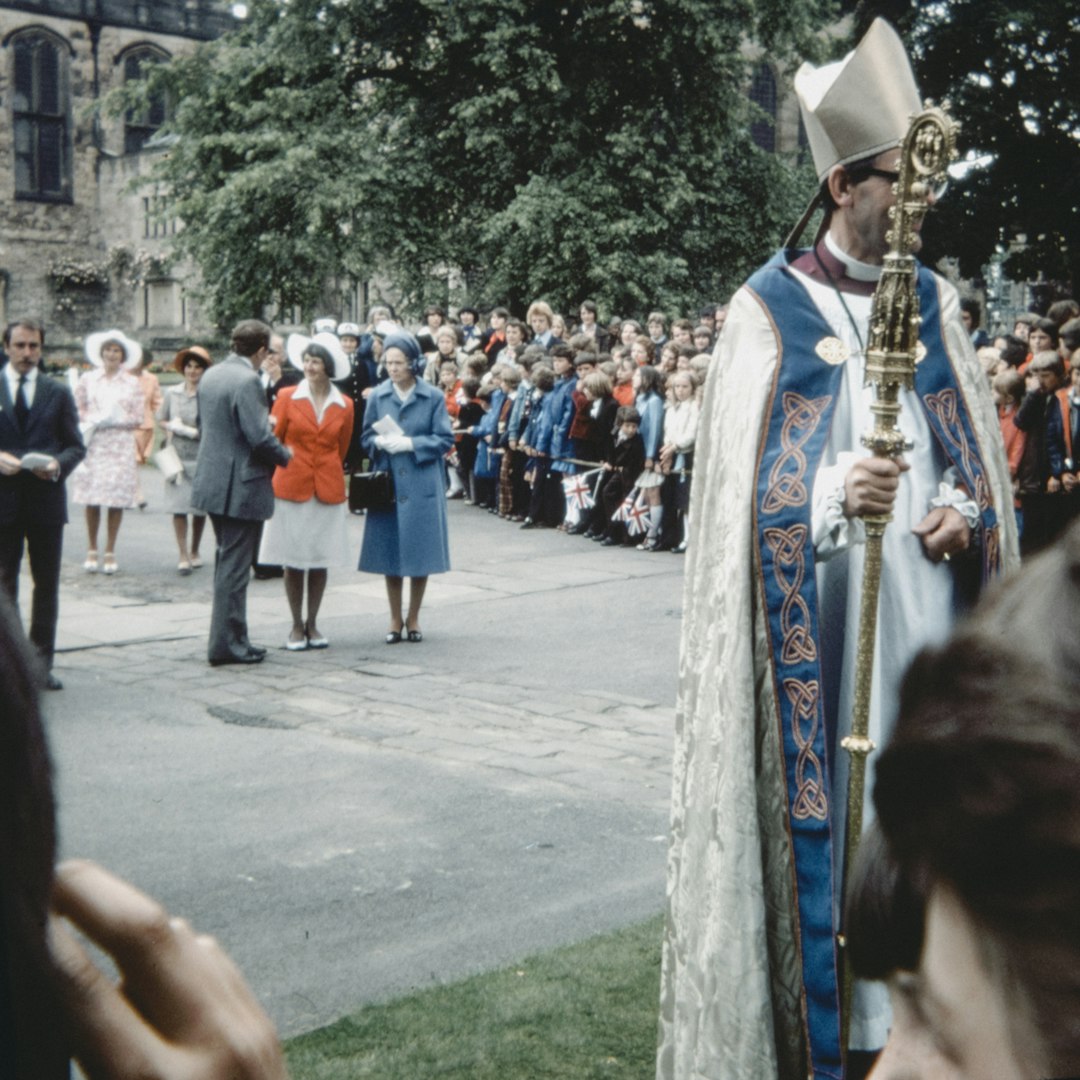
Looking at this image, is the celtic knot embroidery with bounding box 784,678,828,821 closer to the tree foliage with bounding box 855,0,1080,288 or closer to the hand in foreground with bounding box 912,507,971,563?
the hand in foreground with bounding box 912,507,971,563

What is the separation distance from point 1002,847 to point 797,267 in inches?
128

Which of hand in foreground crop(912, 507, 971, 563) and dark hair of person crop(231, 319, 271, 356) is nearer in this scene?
hand in foreground crop(912, 507, 971, 563)

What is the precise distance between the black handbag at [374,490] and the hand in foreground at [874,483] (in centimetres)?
726

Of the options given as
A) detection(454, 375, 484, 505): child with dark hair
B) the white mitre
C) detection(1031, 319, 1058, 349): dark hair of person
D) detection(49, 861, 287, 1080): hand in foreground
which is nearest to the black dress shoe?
detection(1031, 319, 1058, 349): dark hair of person

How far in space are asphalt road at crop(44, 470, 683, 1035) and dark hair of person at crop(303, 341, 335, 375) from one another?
5.69ft

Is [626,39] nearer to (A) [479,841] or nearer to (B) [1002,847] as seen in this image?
(A) [479,841]

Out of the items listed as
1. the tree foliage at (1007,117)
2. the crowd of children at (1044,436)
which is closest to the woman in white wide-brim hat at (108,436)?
the crowd of children at (1044,436)

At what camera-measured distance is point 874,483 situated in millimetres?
3350

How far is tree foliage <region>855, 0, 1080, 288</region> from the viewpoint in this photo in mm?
22766

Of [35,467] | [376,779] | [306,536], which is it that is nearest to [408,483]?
[306,536]

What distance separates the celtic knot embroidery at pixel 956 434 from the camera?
369 centimetres

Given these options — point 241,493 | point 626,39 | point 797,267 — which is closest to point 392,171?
point 626,39

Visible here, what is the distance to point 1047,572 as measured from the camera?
2.44ft

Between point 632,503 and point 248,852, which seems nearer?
point 248,852
